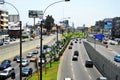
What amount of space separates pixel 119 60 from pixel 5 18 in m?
104

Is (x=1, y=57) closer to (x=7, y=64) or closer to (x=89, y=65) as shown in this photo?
(x=7, y=64)

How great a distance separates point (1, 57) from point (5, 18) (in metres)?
85.8

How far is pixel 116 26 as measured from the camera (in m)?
199

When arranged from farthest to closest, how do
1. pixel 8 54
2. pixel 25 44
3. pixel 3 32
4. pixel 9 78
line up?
pixel 3 32
pixel 25 44
pixel 8 54
pixel 9 78

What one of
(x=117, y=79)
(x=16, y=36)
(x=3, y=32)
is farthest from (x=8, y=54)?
(x=16, y=36)

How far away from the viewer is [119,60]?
199 ft

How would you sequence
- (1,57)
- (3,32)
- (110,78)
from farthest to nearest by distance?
(3,32) → (1,57) → (110,78)

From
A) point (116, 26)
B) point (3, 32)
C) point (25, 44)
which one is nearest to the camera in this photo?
point (25, 44)

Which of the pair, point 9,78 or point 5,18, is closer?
point 9,78

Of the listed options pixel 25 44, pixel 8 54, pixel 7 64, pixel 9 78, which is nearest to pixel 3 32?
pixel 25 44

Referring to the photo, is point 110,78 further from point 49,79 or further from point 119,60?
point 119,60

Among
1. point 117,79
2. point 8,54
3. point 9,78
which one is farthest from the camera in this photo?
point 8,54

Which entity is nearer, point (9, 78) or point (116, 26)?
point (9, 78)

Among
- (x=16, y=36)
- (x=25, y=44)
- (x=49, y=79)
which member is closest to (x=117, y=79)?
(x=49, y=79)
